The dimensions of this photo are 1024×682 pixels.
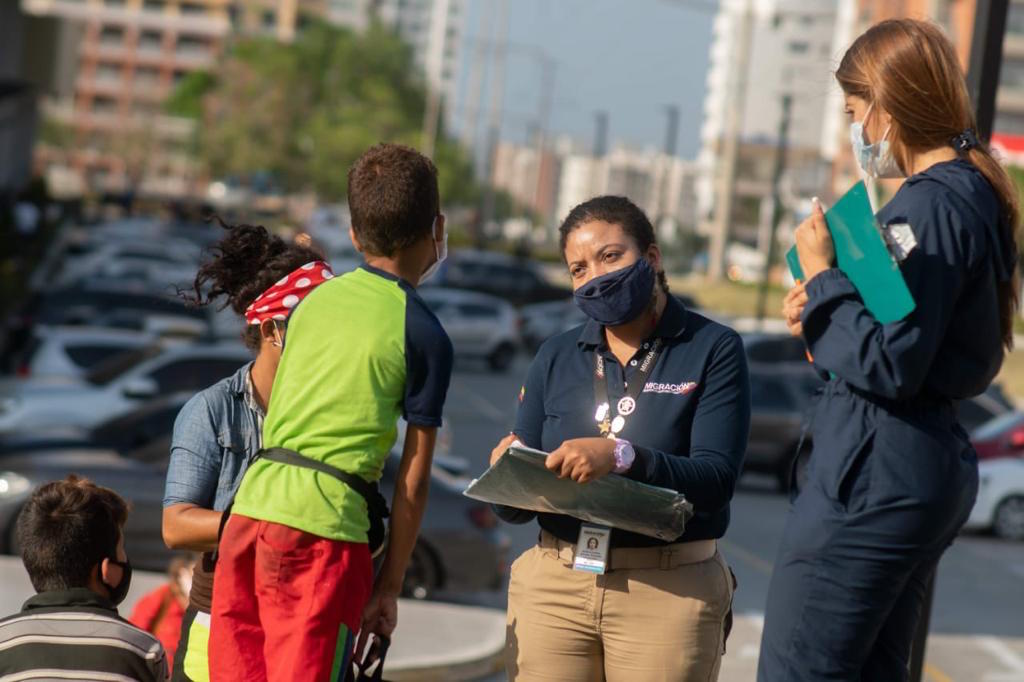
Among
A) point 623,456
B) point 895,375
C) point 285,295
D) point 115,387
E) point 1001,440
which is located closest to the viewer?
point 895,375

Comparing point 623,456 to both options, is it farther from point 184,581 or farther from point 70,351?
point 70,351

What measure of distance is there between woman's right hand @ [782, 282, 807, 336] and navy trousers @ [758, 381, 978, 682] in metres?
0.15

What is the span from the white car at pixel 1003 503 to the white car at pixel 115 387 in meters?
9.35

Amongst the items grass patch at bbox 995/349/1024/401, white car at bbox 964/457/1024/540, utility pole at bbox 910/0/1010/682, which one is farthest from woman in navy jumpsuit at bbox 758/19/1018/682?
grass patch at bbox 995/349/1024/401

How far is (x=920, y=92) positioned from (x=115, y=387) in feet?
46.9

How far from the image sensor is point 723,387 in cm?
394

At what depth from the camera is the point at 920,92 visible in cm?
328

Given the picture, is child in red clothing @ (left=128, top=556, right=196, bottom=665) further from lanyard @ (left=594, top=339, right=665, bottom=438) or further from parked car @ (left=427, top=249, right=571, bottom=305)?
parked car @ (left=427, top=249, right=571, bottom=305)

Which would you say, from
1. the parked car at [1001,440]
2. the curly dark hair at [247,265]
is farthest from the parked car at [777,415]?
the curly dark hair at [247,265]

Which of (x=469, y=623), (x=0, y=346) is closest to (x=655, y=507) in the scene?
(x=469, y=623)

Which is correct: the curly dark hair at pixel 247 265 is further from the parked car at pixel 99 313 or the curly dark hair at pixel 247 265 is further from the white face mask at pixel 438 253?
the parked car at pixel 99 313

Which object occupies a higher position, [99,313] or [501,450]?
[501,450]

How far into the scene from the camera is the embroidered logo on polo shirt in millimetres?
3926

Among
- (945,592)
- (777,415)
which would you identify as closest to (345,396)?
(945,592)
